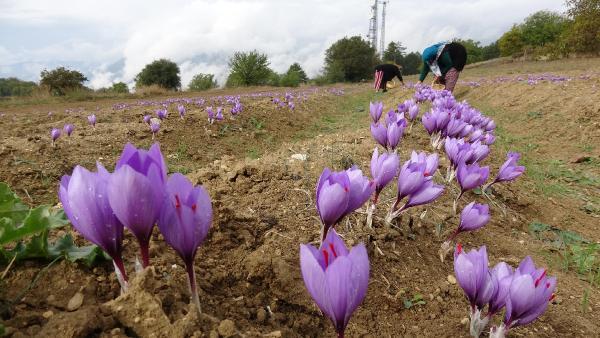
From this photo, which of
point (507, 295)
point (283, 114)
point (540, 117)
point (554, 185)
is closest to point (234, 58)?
point (283, 114)

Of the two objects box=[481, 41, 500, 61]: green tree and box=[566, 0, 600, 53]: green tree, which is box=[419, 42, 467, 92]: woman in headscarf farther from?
box=[481, 41, 500, 61]: green tree

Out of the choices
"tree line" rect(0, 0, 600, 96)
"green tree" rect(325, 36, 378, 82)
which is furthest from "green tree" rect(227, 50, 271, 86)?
"green tree" rect(325, 36, 378, 82)

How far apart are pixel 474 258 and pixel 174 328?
807mm

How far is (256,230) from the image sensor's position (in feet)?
5.57

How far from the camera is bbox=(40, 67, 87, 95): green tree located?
24.1 m

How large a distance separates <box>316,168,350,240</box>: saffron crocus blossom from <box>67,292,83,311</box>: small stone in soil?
2.13 feet

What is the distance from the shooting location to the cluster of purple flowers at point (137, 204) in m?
0.79

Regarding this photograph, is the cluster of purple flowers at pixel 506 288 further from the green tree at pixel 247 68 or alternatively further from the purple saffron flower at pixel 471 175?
the green tree at pixel 247 68

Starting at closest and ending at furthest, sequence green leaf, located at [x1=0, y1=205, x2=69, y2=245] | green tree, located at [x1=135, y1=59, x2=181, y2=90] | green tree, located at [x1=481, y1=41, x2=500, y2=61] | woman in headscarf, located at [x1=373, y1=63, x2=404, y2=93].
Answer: green leaf, located at [x1=0, y1=205, x2=69, y2=245]
woman in headscarf, located at [x1=373, y1=63, x2=404, y2=93]
green tree, located at [x1=135, y1=59, x2=181, y2=90]
green tree, located at [x1=481, y1=41, x2=500, y2=61]

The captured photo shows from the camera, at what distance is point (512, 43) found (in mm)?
52312

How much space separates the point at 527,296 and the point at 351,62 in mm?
54860

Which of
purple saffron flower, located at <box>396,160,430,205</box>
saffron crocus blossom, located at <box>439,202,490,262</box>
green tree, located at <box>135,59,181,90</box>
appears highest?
green tree, located at <box>135,59,181,90</box>

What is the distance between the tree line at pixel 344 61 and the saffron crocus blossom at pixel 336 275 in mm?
26411

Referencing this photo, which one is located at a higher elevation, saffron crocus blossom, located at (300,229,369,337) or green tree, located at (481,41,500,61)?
green tree, located at (481,41,500,61)
